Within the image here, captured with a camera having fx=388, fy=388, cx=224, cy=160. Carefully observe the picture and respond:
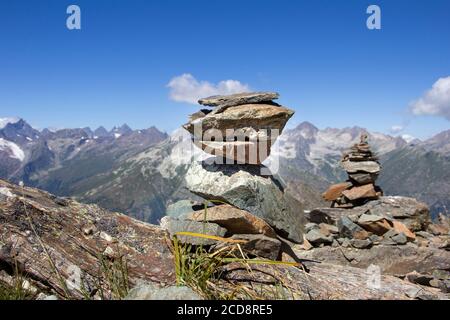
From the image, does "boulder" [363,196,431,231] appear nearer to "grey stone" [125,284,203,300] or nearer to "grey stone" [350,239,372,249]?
"grey stone" [350,239,372,249]

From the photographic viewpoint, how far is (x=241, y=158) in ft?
48.3

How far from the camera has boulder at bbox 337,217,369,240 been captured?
80.3ft

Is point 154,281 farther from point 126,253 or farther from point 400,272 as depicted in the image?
point 400,272

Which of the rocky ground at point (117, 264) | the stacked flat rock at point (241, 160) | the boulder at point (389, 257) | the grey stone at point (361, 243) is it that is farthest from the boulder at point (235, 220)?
the grey stone at point (361, 243)

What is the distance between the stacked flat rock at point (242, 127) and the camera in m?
14.6

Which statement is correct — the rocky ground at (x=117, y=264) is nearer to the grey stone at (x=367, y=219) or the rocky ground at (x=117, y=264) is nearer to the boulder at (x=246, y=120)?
the boulder at (x=246, y=120)

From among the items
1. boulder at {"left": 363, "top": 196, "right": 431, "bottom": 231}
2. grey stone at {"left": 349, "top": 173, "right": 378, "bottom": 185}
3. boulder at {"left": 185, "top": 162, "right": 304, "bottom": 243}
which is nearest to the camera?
boulder at {"left": 185, "top": 162, "right": 304, "bottom": 243}

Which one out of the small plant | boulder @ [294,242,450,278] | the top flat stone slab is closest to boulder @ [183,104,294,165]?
the top flat stone slab

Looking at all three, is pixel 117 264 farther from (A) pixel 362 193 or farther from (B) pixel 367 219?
(A) pixel 362 193

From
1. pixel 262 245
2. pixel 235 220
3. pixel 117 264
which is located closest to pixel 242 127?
pixel 235 220

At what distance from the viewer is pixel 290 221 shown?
48.7ft

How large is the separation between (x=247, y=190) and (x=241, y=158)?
4.74 ft
